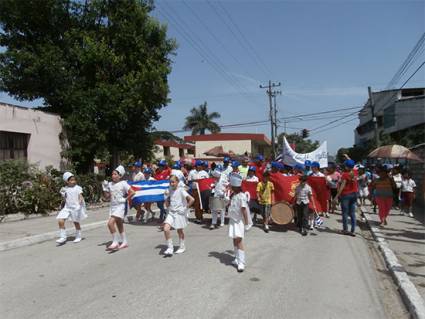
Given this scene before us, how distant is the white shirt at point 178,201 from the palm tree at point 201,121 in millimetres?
59158

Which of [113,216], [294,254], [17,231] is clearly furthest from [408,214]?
[17,231]

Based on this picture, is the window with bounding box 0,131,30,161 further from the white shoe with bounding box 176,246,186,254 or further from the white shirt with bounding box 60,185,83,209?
the white shoe with bounding box 176,246,186,254

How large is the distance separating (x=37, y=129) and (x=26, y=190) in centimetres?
441

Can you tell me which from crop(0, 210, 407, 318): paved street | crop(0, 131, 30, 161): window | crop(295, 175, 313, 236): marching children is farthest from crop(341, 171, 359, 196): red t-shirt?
crop(0, 131, 30, 161): window

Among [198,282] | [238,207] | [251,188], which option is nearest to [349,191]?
[251,188]

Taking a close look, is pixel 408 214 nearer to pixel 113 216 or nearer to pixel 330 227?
pixel 330 227

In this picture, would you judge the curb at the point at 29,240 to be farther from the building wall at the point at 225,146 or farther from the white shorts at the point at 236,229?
the building wall at the point at 225,146

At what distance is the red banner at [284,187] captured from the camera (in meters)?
11.6

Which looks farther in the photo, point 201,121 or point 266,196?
point 201,121

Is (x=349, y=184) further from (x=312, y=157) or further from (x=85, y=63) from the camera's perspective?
(x=85, y=63)

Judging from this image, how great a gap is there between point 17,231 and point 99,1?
39.9ft

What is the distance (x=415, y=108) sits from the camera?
152 ft

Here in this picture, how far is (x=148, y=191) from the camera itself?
1220 centimetres

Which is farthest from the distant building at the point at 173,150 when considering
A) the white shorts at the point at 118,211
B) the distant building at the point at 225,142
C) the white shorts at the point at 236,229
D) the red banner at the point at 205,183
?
the white shorts at the point at 236,229
